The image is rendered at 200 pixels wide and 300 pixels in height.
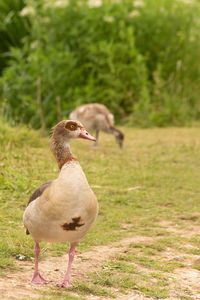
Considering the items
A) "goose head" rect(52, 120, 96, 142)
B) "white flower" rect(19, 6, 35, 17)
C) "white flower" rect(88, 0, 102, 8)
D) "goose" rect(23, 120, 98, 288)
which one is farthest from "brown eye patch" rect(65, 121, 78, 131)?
"white flower" rect(88, 0, 102, 8)

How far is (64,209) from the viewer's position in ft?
13.4

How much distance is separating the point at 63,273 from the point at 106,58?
33.4ft

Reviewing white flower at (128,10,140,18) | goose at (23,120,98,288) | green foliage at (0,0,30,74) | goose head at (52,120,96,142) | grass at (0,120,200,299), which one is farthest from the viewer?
green foliage at (0,0,30,74)

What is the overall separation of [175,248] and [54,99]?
8461mm

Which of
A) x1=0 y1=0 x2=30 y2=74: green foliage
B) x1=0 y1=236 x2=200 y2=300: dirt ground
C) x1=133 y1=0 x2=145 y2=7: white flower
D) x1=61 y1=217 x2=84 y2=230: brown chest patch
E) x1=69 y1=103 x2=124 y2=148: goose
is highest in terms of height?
x1=133 y1=0 x2=145 y2=7: white flower

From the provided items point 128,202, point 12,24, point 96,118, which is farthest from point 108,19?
point 128,202

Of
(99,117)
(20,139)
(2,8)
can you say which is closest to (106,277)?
(20,139)

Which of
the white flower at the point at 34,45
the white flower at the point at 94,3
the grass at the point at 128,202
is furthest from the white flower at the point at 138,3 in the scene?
the grass at the point at 128,202

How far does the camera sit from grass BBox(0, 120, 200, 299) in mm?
4824

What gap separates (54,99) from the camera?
13680 mm

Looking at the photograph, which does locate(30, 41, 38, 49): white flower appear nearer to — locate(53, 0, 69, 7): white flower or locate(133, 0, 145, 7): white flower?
locate(53, 0, 69, 7): white flower

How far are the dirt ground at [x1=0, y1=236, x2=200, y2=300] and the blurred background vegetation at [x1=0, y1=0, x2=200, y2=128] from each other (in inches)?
308

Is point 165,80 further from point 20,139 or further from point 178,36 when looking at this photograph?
point 20,139

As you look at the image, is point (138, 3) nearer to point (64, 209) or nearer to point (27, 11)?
point (27, 11)
